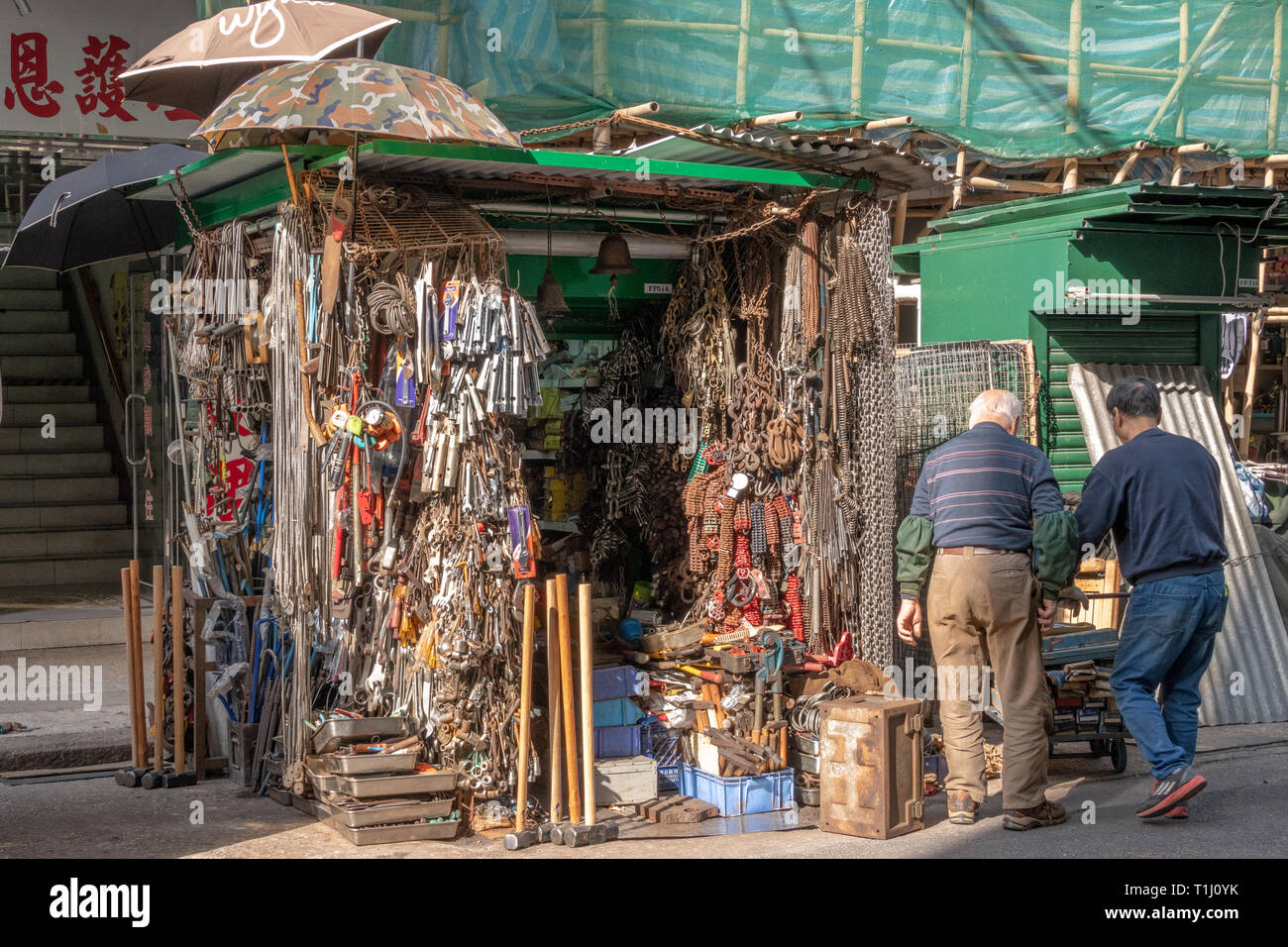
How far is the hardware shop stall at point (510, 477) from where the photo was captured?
7.64 metres

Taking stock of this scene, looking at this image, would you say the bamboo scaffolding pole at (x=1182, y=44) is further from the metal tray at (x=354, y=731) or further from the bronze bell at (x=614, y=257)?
the metal tray at (x=354, y=731)

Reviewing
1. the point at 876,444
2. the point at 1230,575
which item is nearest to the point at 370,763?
the point at 876,444

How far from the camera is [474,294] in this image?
25.1 feet

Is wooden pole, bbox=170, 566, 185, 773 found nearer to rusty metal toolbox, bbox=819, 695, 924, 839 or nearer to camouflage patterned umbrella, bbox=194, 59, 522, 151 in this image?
camouflage patterned umbrella, bbox=194, 59, 522, 151

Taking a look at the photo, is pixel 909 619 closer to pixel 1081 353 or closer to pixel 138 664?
pixel 1081 353

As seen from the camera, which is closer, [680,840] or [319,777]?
[319,777]

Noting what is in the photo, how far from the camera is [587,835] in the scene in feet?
24.0

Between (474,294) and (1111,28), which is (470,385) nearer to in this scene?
(474,294)

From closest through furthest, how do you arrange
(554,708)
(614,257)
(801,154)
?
(554,708) < (801,154) < (614,257)

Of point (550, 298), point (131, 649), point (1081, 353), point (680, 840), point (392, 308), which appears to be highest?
point (550, 298)

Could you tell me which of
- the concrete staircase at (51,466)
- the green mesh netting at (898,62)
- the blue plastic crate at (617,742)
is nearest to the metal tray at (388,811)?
the blue plastic crate at (617,742)

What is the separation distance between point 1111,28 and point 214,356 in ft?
27.3

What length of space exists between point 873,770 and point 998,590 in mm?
1121

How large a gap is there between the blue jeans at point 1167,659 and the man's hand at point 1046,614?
1.41 ft
